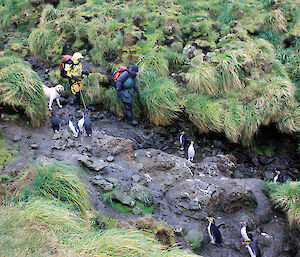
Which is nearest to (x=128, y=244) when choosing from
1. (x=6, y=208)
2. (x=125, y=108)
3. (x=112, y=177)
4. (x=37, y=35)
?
(x=6, y=208)

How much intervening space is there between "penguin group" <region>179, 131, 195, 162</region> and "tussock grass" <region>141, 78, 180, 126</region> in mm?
681

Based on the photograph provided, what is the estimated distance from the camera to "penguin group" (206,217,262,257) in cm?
470

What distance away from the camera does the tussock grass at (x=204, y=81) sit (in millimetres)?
7980

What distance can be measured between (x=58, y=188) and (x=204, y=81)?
5.34 meters

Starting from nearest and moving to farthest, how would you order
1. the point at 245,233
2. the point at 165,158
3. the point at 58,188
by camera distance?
1. the point at 58,188
2. the point at 245,233
3. the point at 165,158

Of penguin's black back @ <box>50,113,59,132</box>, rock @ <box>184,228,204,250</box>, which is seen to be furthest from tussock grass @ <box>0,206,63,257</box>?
penguin's black back @ <box>50,113,59,132</box>

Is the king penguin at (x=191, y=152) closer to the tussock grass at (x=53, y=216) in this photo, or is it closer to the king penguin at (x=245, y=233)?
the king penguin at (x=245, y=233)

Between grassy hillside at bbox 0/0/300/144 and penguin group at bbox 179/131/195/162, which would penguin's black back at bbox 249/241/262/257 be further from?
grassy hillside at bbox 0/0/300/144

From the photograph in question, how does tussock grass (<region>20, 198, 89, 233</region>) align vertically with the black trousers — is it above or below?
above

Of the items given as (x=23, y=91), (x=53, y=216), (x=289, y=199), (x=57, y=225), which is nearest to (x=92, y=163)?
(x=53, y=216)

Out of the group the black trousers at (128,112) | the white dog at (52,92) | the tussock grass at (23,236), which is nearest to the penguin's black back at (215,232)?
the tussock grass at (23,236)

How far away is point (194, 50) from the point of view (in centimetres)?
936

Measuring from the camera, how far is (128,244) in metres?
3.29

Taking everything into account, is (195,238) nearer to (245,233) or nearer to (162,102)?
(245,233)
